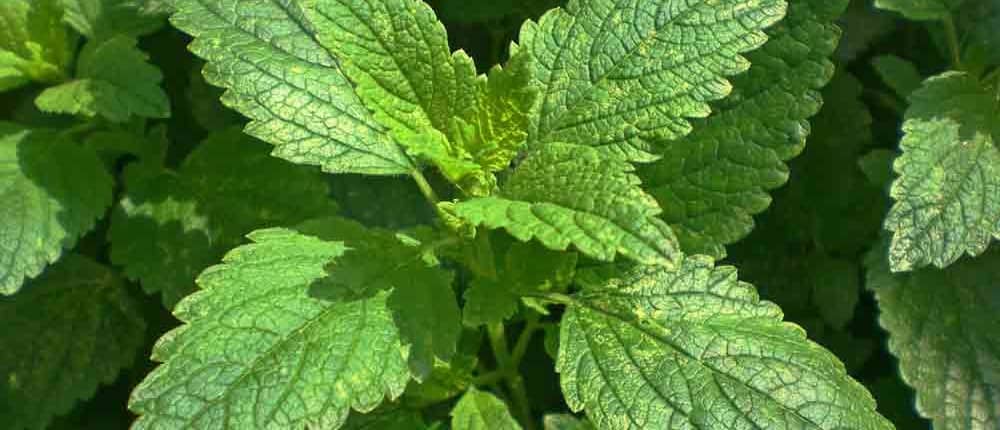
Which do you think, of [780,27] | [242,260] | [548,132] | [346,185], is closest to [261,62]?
[242,260]

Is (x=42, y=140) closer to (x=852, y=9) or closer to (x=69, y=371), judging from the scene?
(x=69, y=371)

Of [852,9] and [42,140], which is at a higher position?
[42,140]

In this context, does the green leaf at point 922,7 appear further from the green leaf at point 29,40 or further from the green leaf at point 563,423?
the green leaf at point 29,40

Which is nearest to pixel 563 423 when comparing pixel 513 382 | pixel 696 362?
pixel 513 382

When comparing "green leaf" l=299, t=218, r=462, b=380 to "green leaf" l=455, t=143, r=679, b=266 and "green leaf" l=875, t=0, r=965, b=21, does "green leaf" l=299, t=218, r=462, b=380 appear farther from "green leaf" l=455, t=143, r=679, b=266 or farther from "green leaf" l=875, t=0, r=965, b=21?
"green leaf" l=875, t=0, r=965, b=21

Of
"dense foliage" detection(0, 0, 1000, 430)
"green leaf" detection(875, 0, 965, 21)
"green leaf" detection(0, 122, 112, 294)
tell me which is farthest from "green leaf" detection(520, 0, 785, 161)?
"green leaf" detection(0, 122, 112, 294)

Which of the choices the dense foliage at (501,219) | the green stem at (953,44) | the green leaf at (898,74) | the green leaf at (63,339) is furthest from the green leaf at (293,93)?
the green stem at (953,44)

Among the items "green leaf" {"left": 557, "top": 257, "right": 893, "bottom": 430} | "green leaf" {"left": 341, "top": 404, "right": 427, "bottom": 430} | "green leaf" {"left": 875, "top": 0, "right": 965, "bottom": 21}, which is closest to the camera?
"green leaf" {"left": 557, "top": 257, "right": 893, "bottom": 430}
